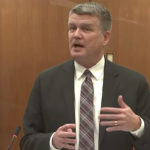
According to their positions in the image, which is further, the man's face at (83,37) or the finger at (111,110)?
the man's face at (83,37)

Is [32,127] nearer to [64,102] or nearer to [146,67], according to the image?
[64,102]

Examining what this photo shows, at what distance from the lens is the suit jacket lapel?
62.8 inches

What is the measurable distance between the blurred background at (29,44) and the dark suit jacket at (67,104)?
1.33 meters

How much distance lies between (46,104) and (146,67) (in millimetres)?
1519

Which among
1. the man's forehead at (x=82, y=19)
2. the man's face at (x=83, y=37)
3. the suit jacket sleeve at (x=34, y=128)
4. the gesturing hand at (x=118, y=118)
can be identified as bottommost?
the suit jacket sleeve at (x=34, y=128)

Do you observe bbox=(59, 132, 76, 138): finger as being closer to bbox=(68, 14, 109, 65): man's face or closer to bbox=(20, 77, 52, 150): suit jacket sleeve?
bbox=(20, 77, 52, 150): suit jacket sleeve

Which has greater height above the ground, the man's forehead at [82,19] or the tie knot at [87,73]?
the man's forehead at [82,19]

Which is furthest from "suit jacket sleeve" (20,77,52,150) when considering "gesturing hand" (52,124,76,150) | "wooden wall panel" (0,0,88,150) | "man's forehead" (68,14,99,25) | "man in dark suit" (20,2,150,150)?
"wooden wall panel" (0,0,88,150)

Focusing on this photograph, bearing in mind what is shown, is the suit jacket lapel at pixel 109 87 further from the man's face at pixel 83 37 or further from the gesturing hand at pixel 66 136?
the gesturing hand at pixel 66 136

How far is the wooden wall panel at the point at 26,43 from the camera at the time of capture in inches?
119

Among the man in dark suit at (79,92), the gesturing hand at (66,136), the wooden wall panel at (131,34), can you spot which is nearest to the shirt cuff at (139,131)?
the man in dark suit at (79,92)

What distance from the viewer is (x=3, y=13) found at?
305 centimetres

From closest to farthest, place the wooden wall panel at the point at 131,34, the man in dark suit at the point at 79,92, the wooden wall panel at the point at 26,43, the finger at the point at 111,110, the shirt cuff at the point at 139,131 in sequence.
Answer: the finger at the point at 111,110 < the shirt cuff at the point at 139,131 < the man in dark suit at the point at 79,92 < the wooden wall panel at the point at 131,34 < the wooden wall panel at the point at 26,43

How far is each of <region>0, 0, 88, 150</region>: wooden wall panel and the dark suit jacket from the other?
1.38 m
